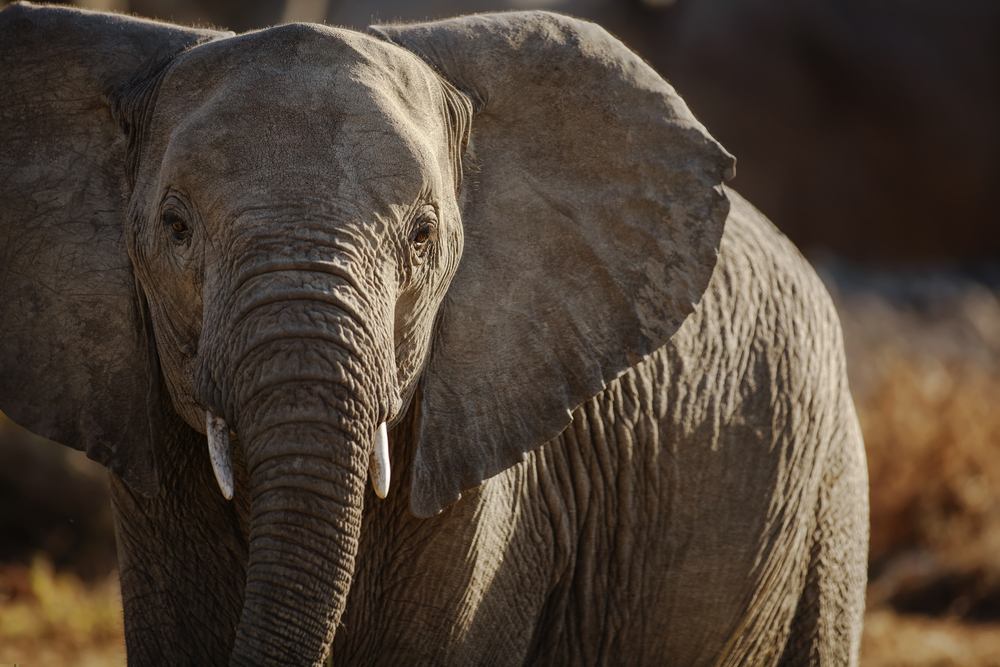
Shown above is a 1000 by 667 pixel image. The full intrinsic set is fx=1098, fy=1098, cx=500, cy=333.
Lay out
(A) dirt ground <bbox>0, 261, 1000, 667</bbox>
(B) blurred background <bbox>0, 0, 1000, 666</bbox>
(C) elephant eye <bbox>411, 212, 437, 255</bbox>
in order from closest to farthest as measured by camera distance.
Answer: (C) elephant eye <bbox>411, 212, 437, 255</bbox>, (A) dirt ground <bbox>0, 261, 1000, 667</bbox>, (B) blurred background <bbox>0, 0, 1000, 666</bbox>

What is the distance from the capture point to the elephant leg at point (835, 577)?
3.33 meters

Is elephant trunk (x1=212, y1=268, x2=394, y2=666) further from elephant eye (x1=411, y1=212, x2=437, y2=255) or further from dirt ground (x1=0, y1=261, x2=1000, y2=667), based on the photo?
dirt ground (x1=0, y1=261, x2=1000, y2=667)

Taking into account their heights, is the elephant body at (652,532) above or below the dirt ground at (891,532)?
above

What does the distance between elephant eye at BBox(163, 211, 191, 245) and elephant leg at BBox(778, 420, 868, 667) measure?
211 cm

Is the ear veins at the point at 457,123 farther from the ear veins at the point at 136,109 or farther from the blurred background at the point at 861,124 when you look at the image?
the blurred background at the point at 861,124

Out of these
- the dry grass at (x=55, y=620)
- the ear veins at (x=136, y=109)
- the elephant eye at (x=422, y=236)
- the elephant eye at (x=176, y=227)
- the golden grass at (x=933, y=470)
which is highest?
the elephant eye at (x=422, y=236)

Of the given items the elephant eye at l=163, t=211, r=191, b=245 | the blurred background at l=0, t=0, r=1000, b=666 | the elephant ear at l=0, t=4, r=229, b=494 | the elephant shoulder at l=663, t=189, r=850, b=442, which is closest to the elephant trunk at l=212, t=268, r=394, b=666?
the elephant eye at l=163, t=211, r=191, b=245

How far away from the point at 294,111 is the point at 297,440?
0.64 meters

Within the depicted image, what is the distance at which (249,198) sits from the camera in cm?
202

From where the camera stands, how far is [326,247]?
200 centimetres

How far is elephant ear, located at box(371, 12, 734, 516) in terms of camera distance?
2.45m

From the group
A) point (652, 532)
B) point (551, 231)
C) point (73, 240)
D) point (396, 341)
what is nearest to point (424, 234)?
point (396, 341)

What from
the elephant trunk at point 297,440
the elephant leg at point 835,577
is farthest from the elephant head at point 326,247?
the elephant leg at point 835,577

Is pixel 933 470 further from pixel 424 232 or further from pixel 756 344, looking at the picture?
pixel 424 232
